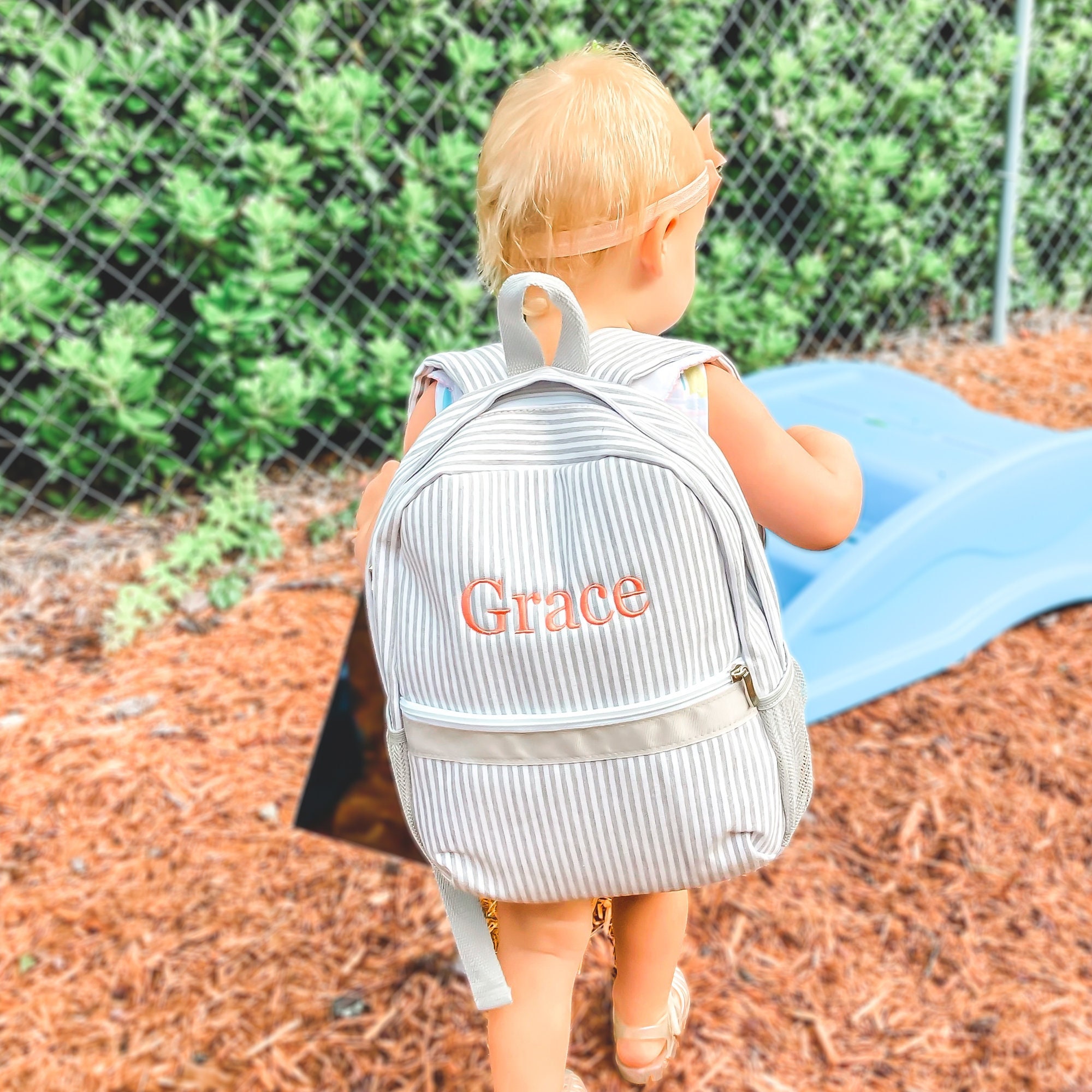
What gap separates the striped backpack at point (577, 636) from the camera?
36.6 inches

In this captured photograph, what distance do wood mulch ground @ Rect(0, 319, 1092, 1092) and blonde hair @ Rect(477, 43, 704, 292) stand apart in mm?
1701

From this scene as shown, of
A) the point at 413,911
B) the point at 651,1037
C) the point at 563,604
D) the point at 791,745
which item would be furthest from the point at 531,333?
the point at 413,911

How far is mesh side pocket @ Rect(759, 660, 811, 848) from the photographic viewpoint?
3.34ft

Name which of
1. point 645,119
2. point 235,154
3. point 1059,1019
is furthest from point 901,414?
point 645,119

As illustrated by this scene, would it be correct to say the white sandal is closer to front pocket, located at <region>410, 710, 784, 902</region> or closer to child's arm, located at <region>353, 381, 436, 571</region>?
front pocket, located at <region>410, 710, 784, 902</region>

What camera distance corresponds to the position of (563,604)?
3.04 ft

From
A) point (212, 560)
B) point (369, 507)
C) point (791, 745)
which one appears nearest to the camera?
point (791, 745)

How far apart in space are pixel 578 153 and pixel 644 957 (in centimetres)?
87

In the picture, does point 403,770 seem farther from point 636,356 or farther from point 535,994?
point 636,356

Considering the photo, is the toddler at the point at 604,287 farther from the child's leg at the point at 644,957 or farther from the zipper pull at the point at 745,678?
the zipper pull at the point at 745,678

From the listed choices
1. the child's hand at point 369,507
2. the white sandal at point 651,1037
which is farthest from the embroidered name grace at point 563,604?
the white sandal at point 651,1037

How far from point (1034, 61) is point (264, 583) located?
16.7 feet

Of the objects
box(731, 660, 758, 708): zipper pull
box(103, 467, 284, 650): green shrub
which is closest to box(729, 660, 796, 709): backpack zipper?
box(731, 660, 758, 708): zipper pull

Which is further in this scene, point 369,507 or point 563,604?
point 369,507
